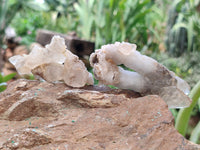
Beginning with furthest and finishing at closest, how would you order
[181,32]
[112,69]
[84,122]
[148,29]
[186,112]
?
[148,29]
[181,32]
[186,112]
[112,69]
[84,122]

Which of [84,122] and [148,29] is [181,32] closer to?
[148,29]

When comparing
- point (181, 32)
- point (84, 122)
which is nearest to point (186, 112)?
point (84, 122)

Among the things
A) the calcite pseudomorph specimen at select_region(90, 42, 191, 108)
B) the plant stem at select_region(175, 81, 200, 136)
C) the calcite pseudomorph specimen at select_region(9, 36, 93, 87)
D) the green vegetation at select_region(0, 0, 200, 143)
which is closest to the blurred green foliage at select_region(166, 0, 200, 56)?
the green vegetation at select_region(0, 0, 200, 143)

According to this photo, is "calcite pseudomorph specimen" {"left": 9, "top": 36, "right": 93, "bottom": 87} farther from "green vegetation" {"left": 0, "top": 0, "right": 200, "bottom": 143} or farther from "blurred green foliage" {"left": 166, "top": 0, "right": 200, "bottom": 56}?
"blurred green foliage" {"left": 166, "top": 0, "right": 200, "bottom": 56}

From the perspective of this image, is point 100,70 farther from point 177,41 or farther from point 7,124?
point 177,41

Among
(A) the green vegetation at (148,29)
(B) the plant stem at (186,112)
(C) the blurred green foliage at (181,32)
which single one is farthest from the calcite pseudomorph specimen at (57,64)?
(C) the blurred green foliage at (181,32)

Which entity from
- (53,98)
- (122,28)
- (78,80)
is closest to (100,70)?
(78,80)

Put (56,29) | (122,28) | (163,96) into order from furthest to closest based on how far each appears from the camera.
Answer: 1. (56,29)
2. (122,28)
3. (163,96)
